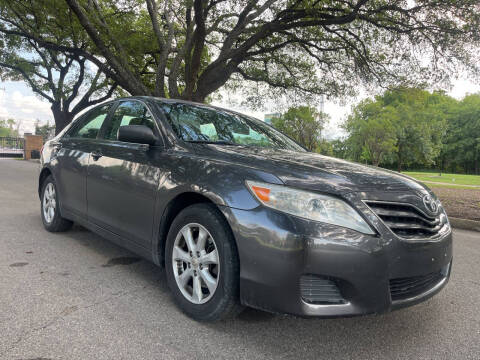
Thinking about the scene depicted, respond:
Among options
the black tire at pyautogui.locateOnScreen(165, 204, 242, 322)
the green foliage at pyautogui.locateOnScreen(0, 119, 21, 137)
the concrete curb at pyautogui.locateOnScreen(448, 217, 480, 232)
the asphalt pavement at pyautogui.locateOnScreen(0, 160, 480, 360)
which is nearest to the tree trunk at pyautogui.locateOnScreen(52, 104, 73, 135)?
the asphalt pavement at pyautogui.locateOnScreen(0, 160, 480, 360)

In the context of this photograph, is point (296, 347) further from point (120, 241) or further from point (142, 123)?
point (142, 123)

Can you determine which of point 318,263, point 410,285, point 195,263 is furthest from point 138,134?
point 410,285

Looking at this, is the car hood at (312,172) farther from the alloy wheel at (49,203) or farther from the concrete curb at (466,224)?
the concrete curb at (466,224)

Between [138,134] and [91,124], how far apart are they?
58.9 inches

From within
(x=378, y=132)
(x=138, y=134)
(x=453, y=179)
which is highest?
(x=378, y=132)

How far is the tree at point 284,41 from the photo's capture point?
9.66 m

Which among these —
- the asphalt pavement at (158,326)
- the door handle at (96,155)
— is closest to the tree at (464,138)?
the asphalt pavement at (158,326)

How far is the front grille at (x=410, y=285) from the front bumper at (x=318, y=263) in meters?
0.04

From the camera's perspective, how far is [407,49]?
11164 mm

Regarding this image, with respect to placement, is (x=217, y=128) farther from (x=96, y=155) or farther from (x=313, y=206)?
(x=313, y=206)

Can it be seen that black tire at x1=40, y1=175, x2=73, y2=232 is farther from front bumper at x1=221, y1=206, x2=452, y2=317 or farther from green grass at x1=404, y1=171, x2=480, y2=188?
green grass at x1=404, y1=171, x2=480, y2=188

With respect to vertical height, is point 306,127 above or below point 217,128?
above

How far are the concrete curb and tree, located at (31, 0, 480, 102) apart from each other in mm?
5081

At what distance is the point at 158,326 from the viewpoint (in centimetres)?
224
